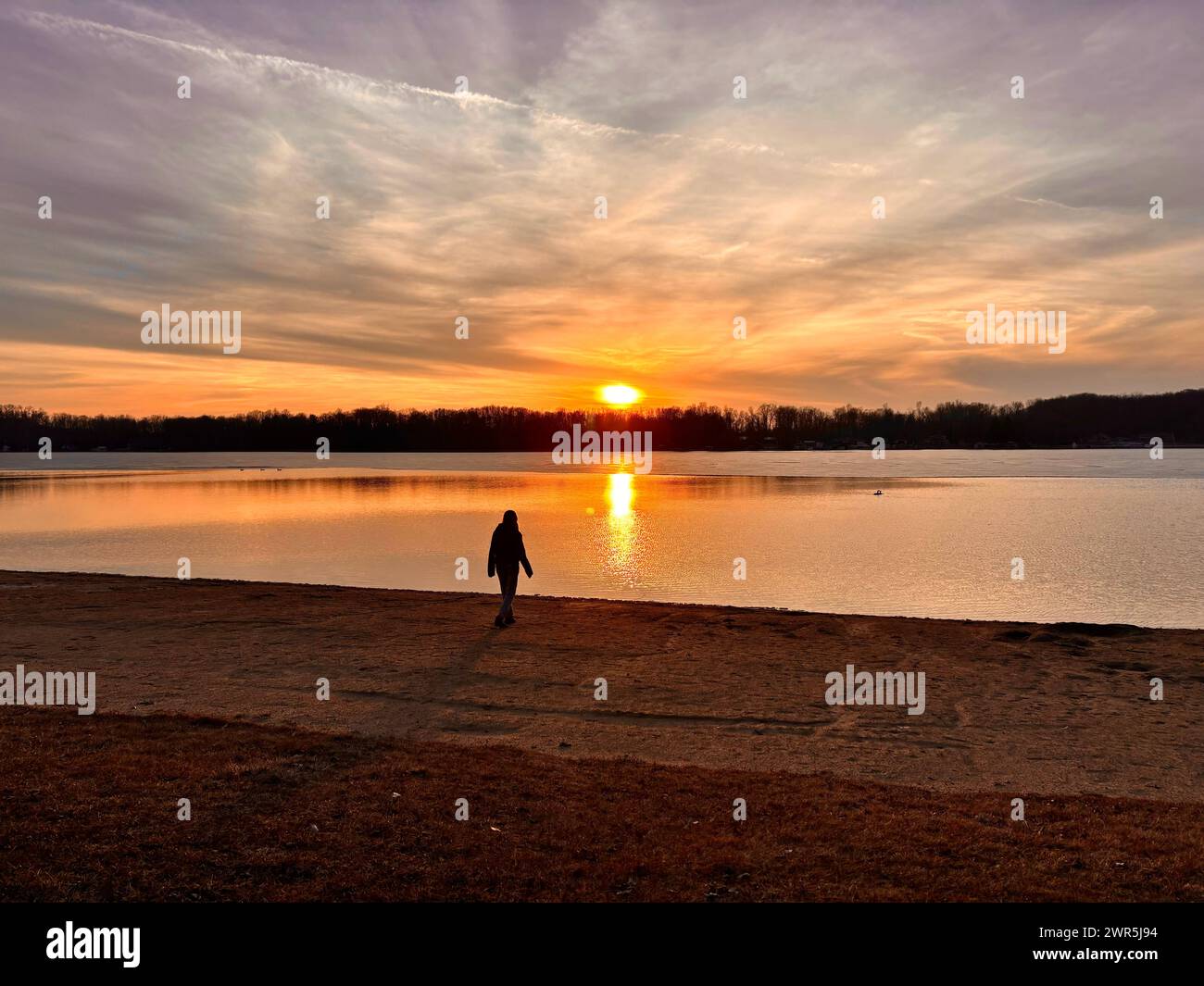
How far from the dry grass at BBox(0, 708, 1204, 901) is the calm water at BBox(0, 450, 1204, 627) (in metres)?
14.2

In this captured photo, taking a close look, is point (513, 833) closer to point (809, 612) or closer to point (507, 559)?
point (507, 559)

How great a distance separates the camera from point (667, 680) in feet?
43.3

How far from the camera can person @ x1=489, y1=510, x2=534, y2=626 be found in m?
17.0

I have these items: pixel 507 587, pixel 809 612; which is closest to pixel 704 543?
pixel 809 612

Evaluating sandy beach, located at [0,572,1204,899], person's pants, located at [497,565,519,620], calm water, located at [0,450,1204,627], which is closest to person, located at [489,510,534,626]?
person's pants, located at [497,565,519,620]

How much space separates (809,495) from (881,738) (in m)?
58.3

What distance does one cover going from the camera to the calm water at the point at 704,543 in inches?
949

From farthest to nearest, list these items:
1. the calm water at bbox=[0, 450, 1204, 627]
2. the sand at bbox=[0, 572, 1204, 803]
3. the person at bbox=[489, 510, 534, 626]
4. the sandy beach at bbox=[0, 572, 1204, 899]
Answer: the calm water at bbox=[0, 450, 1204, 627], the person at bbox=[489, 510, 534, 626], the sand at bbox=[0, 572, 1204, 803], the sandy beach at bbox=[0, 572, 1204, 899]

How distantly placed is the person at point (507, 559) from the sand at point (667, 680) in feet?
1.25

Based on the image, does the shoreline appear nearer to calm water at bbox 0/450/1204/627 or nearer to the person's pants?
calm water at bbox 0/450/1204/627

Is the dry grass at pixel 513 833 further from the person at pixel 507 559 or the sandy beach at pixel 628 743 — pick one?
the person at pixel 507 559

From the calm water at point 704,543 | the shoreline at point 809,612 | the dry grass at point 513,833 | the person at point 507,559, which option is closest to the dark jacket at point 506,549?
the person at point 507,559

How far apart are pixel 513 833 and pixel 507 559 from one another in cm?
1051
